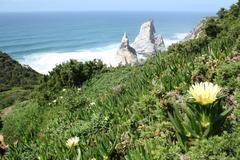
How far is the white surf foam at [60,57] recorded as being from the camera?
241 feet

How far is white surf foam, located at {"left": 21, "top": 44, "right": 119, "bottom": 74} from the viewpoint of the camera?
2898 inches

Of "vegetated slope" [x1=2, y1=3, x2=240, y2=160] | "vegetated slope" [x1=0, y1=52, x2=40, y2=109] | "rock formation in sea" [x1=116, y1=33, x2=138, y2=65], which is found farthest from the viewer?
"rock formation in sea" [x1=116, y1=33, x2=138, y2=65]

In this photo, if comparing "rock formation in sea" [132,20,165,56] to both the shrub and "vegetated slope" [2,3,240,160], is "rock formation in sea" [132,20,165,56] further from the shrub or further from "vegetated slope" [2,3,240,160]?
the shrub

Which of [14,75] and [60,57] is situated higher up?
[14,75]

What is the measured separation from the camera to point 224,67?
6746mm

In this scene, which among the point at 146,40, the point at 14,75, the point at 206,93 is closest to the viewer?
the point at 206,93

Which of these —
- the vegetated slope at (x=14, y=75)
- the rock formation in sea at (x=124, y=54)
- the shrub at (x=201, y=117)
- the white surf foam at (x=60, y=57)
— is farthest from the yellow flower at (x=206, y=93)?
the white surf foam at (x=60, y=57)

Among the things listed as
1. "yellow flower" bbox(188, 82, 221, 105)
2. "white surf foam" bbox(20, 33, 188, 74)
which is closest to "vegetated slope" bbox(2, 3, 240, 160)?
"yellow flower" bbox(188, 82, 221, 105)

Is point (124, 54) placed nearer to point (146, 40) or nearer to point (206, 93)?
point (146, 40)

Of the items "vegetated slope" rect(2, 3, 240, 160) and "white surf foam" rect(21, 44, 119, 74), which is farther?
"white surf foam" rect(21, 44, 119, 74)

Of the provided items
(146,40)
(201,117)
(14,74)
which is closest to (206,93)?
(201,117)

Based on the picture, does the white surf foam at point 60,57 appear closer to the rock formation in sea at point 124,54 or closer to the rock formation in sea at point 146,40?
the rock formation in sea at point 146,40

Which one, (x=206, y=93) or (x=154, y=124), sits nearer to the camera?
(x=206, y=93)

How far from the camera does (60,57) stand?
80438 millimetres
